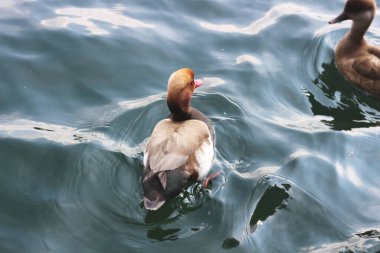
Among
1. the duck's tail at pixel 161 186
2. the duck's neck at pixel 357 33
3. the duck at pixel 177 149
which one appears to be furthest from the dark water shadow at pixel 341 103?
the duck's tail at pixel 161 186

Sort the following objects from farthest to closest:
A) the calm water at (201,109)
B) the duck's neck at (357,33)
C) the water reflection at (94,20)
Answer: the water reflection at (94,20) → the duck's neck at (357,33) → the calm water at (201,109)

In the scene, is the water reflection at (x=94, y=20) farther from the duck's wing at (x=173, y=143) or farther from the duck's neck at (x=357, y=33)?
the duck's neck at (x=357, y=33)

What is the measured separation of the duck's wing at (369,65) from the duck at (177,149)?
2557 mm

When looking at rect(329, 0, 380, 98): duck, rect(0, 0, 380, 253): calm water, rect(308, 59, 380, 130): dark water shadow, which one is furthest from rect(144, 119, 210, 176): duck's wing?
rect(329, 0, 380, 98): duck

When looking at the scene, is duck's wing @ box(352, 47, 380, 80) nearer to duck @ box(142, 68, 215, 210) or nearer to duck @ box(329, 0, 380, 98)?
duck @ box(329, 0, 380, 98)

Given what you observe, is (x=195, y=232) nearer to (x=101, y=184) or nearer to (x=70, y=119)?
(x=101, y=184)

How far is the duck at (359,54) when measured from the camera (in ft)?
24.4

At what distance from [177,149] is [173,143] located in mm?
80

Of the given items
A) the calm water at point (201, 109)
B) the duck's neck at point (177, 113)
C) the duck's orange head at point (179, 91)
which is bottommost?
the calm water at point (201, 109)

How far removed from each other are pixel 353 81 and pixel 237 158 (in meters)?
2.62

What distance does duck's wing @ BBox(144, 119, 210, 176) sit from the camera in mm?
5223

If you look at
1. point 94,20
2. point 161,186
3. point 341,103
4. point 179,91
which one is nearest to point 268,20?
point 341,103

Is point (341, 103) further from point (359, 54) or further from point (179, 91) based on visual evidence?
point (179, 91)

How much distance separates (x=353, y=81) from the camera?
764cm
